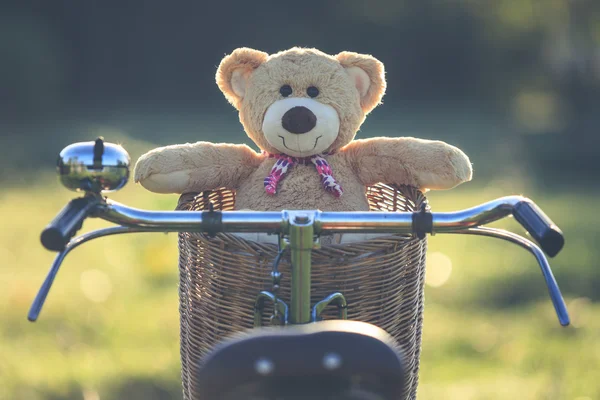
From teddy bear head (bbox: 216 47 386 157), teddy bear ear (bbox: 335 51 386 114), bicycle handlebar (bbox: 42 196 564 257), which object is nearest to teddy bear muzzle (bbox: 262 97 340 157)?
teddy bear head (bbox: 216 47 386 157)

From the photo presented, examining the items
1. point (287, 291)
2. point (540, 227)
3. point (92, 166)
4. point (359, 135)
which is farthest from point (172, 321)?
point (359, 135)

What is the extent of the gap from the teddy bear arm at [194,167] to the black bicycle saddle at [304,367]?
829 millimetres

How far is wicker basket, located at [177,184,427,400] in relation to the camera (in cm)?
144

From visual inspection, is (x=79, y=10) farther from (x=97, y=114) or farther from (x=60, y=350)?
(x=60, y=350)

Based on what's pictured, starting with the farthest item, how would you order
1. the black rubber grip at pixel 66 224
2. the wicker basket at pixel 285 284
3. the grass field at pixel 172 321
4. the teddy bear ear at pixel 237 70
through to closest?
the grass field at pixel 172 321, the teddy bear ear at pixel 237 70, the wicker basket at pixel 285 284, the black rubber grip at pixel 66 224

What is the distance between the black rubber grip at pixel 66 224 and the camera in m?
1.11

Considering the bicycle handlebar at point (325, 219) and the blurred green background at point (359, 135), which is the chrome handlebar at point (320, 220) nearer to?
the bicycle handlebar at point (325, 219)

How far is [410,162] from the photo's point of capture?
1.82 meters

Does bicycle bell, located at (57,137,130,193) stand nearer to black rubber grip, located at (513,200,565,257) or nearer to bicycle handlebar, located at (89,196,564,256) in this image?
bicycle handlebar, located at (89,196,564,256)

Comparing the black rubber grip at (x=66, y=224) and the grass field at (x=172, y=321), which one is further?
the grass field at (x=172, y=321)

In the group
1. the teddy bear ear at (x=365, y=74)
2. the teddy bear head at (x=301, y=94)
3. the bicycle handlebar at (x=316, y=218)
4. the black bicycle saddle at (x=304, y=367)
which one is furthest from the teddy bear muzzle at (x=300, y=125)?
the black bicycle saddle at (x=304, y=367)

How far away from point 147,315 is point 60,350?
46 centimetres

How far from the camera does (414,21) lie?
8398 millimetres

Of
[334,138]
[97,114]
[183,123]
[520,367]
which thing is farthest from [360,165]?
[97,114]
